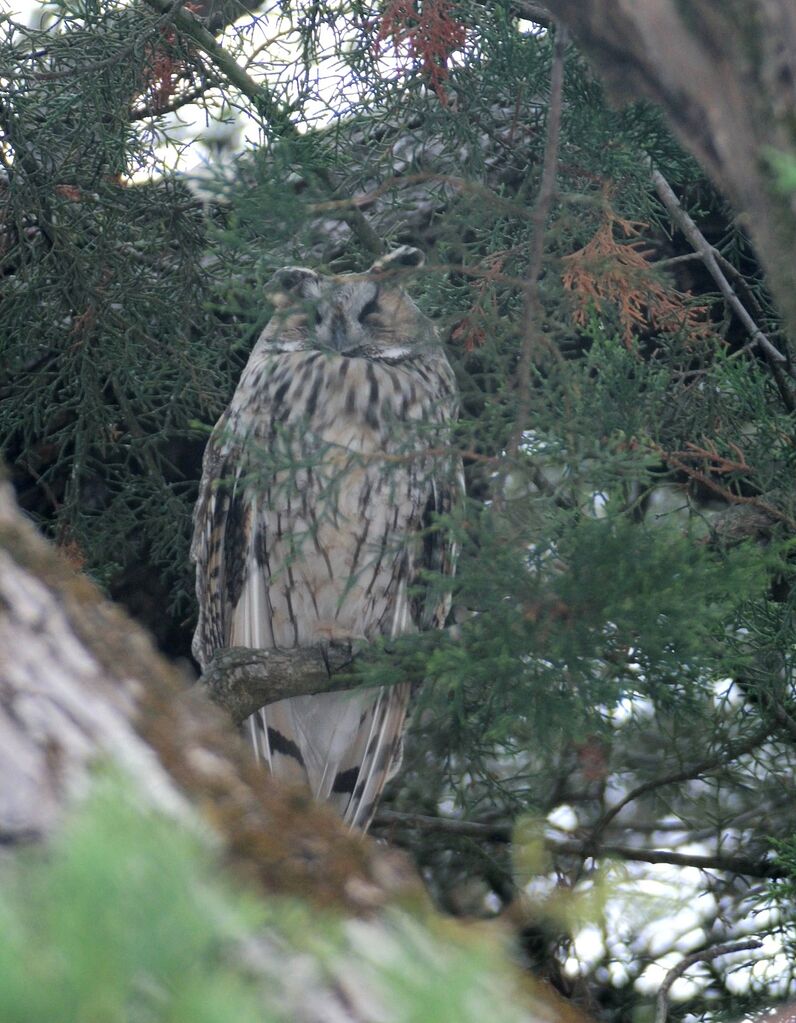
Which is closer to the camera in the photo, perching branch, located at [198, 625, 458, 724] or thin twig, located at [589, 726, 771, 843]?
perching branch, located at [198, 625, 458, 724]

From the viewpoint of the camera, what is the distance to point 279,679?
2.20 metres

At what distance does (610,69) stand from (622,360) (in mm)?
690

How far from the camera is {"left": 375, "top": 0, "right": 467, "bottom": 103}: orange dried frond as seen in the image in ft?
6.26

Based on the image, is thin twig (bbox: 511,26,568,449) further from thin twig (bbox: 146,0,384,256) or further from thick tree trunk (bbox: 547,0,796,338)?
thin twig (bbox: 146,0,384,256)

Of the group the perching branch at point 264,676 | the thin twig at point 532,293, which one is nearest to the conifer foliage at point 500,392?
the thin twig at point 532,293

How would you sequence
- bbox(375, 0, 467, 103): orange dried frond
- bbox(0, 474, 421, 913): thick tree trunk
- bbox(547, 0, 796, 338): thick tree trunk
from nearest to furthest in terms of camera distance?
bbox(0, 474, 421, 913): thick tree trunk < bbox(547, 0, 796, 338): thick tree trunk < bbox(375, 0, 467, 103): orange dried frond

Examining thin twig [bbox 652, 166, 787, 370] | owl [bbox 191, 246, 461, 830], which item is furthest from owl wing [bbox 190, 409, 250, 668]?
thin twig [bbox 652, 166, 787, 370]

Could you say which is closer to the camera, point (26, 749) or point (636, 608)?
point (26, 749)

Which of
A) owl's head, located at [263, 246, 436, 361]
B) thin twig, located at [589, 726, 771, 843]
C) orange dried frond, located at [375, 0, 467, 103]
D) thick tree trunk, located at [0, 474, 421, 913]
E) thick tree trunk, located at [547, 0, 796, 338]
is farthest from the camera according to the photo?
owl's head, located at [263, 246, 436, 361]

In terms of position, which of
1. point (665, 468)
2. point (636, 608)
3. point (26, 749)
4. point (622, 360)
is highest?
point (26, 749)

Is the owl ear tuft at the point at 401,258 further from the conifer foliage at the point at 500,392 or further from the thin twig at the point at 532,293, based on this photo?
the thin twig at the point at 532,293

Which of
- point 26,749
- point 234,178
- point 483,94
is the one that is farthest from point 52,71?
point 26,749

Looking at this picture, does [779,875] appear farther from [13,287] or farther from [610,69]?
[13,287]

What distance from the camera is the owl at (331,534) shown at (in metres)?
2.67
